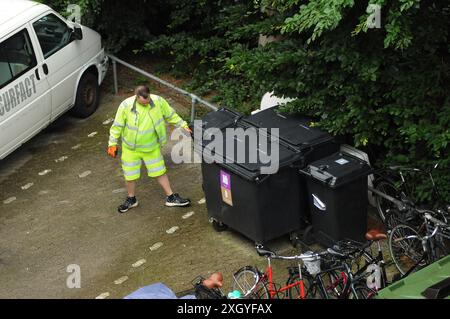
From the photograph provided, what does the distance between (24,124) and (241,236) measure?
2998mm

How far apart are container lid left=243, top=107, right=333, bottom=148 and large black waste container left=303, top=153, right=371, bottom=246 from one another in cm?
24

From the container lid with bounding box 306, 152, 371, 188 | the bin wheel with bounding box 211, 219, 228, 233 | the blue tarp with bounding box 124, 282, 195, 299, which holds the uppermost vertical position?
the blue tarp with bounding box 124, 282, 195, 299

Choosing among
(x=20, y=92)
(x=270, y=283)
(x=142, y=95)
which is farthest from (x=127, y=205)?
(x=270, y=283)

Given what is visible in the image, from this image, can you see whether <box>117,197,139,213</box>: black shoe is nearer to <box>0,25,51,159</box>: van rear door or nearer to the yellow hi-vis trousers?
the yellow hi-vis trousers

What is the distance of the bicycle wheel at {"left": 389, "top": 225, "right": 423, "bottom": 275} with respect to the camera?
7770mm

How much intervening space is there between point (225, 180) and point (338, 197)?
108 centimetres

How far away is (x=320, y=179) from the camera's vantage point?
775cm

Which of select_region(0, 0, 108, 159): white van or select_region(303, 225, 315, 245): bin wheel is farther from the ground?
select_region(0, 0, 108, 159): white van

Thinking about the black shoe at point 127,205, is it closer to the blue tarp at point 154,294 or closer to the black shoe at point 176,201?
the black shoe at point 176,201

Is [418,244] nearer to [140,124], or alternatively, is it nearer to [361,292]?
[361,292]

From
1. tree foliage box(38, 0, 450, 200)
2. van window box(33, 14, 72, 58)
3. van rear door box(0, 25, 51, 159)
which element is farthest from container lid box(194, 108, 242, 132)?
van window box(33, 14, 72, 58)

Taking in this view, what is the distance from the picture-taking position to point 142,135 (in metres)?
8.71

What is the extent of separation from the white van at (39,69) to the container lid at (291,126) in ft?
9.00
